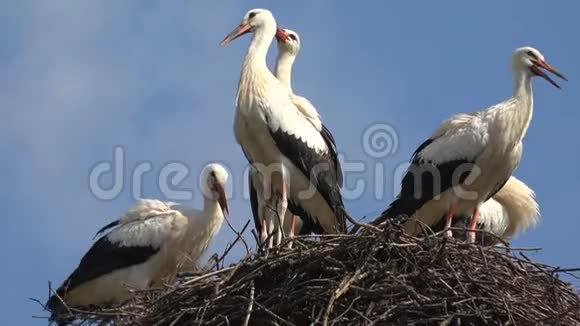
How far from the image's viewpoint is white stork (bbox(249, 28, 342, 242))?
11953 mm

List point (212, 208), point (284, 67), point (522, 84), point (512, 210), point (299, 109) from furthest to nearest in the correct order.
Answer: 1. point (512, 210)
2. point (284, 67)
3. point (212, 208)
4. point (522, 84)
5. point (299, 109)

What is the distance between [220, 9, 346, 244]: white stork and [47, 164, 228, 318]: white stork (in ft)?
2.71

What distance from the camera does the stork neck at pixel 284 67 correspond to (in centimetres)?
1326

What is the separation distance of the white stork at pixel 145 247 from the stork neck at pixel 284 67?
1.01 metres

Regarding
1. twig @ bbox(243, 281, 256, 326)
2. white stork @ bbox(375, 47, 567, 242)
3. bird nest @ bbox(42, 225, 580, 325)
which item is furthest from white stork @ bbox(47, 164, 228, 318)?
twig @ bbox(243, 281, 256, 326)

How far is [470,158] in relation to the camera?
1225 cm

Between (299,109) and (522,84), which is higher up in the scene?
(522,84)

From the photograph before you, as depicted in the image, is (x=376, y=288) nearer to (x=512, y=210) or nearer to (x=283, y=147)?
(x=283, y=147)

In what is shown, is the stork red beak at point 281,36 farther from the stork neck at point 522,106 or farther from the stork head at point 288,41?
the stork neck at point 522,106

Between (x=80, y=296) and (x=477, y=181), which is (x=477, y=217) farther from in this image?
(x=80, y=296)

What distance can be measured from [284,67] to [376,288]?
4.02 meters

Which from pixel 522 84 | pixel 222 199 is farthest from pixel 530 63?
pixel 222 199

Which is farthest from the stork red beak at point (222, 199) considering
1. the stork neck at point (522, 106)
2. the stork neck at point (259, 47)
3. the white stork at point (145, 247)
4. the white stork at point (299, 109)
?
the stork neck at point (522, 106)

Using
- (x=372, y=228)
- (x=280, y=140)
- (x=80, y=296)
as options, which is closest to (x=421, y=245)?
(x=372, y=228)
